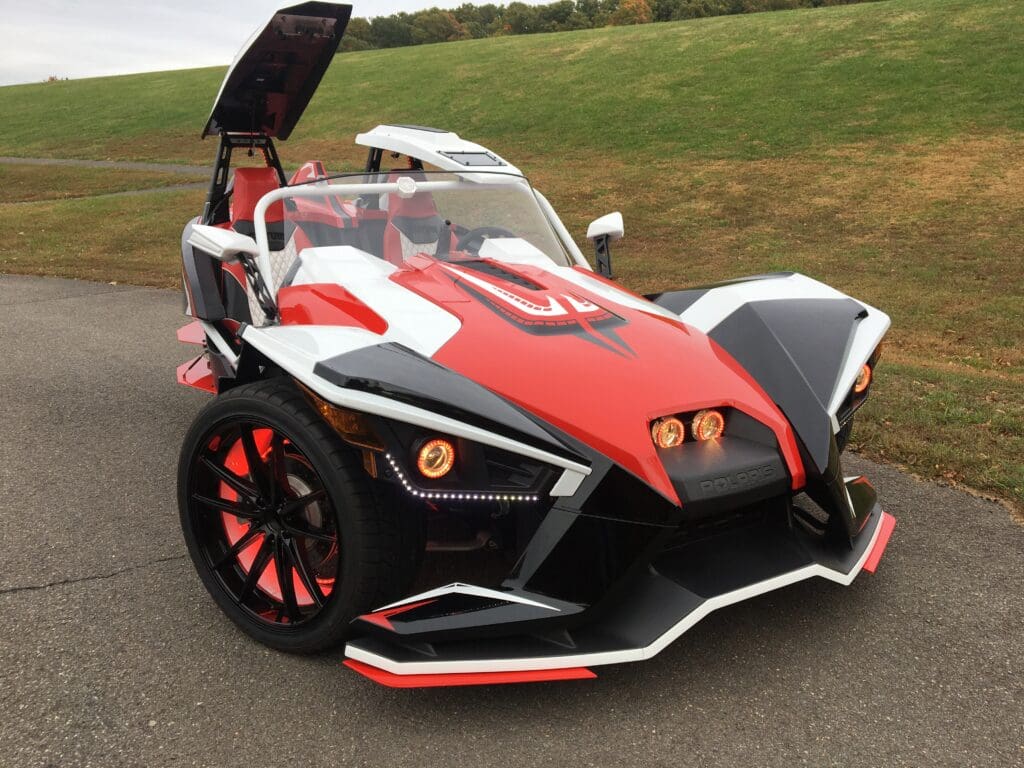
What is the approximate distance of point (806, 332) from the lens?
3229 mm

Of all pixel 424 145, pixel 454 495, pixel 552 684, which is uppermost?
pixel 424 145

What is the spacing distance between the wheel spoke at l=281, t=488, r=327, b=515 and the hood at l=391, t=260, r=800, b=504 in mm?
562

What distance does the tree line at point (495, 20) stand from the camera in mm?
50469

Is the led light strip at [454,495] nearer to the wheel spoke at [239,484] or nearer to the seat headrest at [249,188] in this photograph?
the wheel spoke at [239,484]

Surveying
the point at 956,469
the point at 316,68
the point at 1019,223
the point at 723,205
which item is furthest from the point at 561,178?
the point at 956,469

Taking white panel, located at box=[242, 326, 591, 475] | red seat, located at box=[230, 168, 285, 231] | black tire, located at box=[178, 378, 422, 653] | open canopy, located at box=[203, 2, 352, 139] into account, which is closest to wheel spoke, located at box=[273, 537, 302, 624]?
black tire, located at box=[178, 378, 422, 653]

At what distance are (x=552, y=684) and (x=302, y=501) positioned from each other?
973 mm

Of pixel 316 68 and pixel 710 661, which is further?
pixel 316 68

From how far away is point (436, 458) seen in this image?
7.83 feet

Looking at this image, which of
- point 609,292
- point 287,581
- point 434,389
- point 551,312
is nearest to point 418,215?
point 609,292

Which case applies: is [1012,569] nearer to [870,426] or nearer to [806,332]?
[806,332]

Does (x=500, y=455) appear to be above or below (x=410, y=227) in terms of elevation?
below

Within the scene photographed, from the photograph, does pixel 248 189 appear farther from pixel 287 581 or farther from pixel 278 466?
pixel 287 581

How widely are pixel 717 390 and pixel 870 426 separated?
8.02ft
